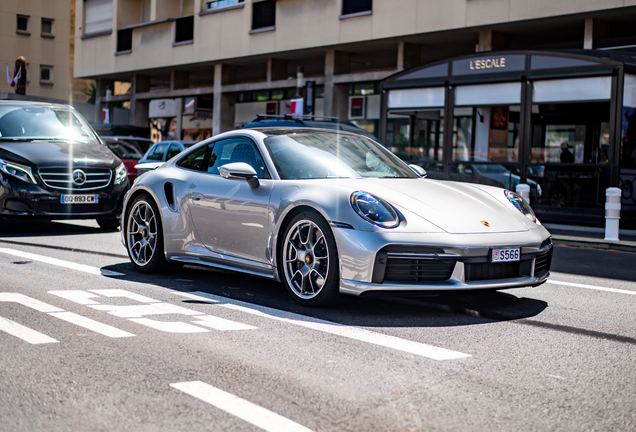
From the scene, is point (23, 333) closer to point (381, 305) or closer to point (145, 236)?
A: point (381, 305)

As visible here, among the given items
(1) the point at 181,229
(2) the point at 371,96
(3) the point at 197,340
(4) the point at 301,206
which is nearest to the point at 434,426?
(3) the point at 197,340

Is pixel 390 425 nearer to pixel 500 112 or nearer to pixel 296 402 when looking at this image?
pixel 296 402

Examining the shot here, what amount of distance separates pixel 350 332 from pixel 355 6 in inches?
828

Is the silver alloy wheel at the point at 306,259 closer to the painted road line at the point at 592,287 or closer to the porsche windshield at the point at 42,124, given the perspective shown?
the painted road line at the point at 592,287

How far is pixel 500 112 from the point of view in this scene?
15.5m

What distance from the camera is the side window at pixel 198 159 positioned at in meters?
7.04

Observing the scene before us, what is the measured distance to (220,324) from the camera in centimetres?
512

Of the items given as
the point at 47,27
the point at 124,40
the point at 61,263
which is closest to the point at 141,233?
the point at 61,263

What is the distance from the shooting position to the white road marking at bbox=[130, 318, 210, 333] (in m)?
4.90

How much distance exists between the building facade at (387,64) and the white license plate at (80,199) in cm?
799

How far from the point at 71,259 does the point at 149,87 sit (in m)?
29.9

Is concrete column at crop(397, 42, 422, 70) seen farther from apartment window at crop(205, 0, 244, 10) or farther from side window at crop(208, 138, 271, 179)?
side window at crop(208, 138, 271, 179)

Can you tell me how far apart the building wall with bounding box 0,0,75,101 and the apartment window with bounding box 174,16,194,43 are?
26507mm

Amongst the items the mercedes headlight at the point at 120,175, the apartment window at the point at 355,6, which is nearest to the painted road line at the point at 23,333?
the mercedes headlight at the point at 120,175
